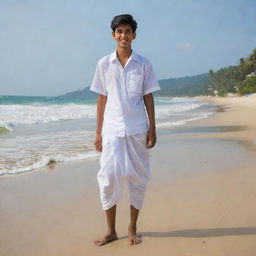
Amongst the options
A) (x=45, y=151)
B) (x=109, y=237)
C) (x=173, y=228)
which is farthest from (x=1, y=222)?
(x=45, y=151)

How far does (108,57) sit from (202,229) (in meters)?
1.69

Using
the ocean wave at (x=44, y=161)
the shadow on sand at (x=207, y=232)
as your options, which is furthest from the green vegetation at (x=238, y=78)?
the shadow on sand at (x=207, y=232)

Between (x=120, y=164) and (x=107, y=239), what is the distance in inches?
25.5

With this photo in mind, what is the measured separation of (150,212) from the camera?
10.7 feet

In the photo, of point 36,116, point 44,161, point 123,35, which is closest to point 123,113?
point 123,35

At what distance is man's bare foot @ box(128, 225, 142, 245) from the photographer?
265 centimetres

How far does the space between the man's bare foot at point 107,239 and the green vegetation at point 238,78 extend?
55082 millimetres

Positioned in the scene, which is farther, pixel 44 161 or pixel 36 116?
pixel 36 116

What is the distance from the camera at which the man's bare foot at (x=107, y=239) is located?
104 inches

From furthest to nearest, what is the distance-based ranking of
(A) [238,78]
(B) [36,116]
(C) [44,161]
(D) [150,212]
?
(A) [238,78], (B) [36,116], (C) [44,161], (D) [150,212]

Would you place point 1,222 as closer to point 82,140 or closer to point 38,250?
point 38,250

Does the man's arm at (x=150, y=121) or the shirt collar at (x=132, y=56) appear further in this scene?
the man's arm at (x=150, y=121)

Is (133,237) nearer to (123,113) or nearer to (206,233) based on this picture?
(206,233)

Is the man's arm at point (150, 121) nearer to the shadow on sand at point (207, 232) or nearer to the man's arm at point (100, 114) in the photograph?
the man's arm at point (100, 114)
